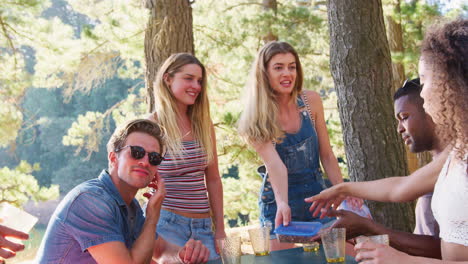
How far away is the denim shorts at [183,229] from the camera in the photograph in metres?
2.64

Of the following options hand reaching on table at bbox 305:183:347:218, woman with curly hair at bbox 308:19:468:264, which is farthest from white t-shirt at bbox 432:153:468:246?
hand reaching on table at bbox 305:183:347:218

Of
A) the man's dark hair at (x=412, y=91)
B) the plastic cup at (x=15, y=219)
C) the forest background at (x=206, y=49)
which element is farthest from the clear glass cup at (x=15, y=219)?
the forest background at (x=206, y=49)

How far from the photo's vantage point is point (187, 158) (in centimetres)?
282

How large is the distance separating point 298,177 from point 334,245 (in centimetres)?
95

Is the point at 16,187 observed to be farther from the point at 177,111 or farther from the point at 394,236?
the point at 394,236

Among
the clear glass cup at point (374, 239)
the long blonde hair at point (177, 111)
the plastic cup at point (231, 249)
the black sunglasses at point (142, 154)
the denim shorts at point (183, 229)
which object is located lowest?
the denim shorts at point (183, 229)

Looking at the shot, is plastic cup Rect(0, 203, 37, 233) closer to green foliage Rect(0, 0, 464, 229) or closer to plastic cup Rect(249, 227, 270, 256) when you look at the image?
plastic cup Rect(249, 227, 270, 256)

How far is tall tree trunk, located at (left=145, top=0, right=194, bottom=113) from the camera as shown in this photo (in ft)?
14.4

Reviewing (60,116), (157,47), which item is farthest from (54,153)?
(157,47)

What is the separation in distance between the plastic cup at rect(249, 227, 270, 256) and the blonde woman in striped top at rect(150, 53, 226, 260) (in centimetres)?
67

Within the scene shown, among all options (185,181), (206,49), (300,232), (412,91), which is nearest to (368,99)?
(412,91)

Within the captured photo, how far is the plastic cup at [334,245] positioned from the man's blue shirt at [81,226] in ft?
2.37

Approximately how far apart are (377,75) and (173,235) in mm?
2038

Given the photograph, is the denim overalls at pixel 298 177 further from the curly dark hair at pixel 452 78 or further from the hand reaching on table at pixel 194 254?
the curly dark hair at pixel 452 78
